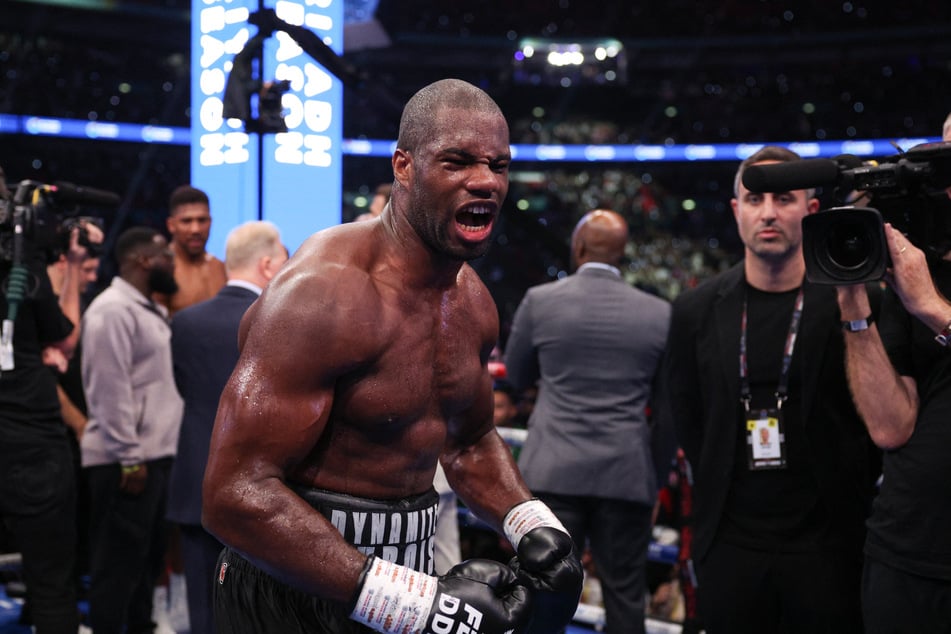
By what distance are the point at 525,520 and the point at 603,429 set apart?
56.7 inches

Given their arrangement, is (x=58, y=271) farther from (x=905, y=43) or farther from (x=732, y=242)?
(x=905, y=43)

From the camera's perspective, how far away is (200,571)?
284 cm

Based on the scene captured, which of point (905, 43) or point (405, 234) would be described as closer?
point (405, 234)

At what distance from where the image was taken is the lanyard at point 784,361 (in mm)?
2256

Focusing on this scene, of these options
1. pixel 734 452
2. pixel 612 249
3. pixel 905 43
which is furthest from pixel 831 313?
pixel 905 43

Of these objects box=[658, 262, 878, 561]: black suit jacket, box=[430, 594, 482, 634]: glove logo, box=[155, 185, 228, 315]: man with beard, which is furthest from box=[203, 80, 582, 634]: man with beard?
box=[155, 185, 228, 315]: man with beard

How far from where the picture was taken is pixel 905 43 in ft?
48.4

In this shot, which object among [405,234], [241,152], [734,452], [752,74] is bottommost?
[734,452]

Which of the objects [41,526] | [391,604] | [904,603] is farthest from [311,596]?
[41,526]

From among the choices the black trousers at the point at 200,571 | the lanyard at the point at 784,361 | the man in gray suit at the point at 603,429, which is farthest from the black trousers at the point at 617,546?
the black trousers at the point at 200,571

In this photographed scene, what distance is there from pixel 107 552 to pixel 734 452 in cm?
214

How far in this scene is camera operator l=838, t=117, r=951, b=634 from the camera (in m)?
1.83

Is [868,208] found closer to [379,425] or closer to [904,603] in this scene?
[904,603]

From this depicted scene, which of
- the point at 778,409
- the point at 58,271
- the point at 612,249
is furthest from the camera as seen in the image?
the point at 58,271
